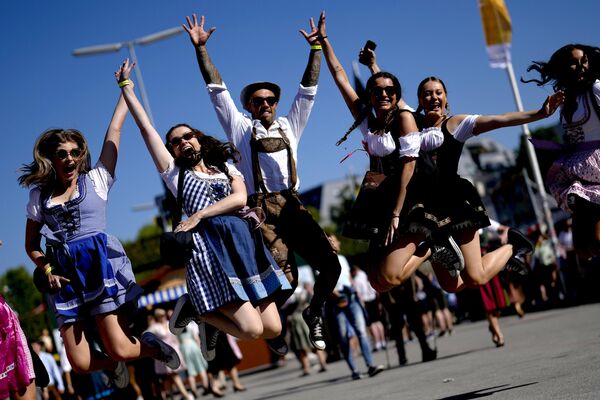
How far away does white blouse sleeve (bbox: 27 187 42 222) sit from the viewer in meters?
7.55

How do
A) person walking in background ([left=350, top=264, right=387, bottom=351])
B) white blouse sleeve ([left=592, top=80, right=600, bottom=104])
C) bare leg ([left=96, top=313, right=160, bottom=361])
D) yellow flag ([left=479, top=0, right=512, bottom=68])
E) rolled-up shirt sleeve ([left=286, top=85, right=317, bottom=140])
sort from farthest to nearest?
yellow flag ([left=479, top=0, right=512, bottom=68])
person walking in background ([left=350, top=264, right=387, bottom=351])
rolled-up shirt sleeve ([left=286, top=85, right=317, bottom=140])
white blouse sleeve ([left=592, top=80, right=600, bottom=104])
bare leg ([left=96, top=313, right=160, bottom=361])

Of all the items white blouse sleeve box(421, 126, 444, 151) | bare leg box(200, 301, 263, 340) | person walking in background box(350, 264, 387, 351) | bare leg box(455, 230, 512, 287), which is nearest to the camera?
bare leg box(200, 301, 263, 340)

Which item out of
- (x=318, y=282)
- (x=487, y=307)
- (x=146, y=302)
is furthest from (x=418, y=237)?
(x=146, y=302)

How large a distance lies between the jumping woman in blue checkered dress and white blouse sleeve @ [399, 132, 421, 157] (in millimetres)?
1344

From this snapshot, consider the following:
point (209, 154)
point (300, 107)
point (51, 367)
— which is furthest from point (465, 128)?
point (51, 367)

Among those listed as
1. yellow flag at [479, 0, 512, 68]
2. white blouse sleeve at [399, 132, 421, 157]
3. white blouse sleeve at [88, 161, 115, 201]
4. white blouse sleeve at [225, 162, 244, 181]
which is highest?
yellow flag at [479, 0, 512, 68]

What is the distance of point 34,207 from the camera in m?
7.55

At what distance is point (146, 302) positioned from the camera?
94.5 feet

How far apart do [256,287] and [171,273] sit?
24.8m

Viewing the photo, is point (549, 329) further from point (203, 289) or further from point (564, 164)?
point (203, 289)

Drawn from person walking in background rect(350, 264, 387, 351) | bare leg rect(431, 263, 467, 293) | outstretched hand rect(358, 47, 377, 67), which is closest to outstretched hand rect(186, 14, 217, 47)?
outstretched hand rect(358, 47, 377, 67)

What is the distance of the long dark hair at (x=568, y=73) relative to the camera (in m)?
7.56

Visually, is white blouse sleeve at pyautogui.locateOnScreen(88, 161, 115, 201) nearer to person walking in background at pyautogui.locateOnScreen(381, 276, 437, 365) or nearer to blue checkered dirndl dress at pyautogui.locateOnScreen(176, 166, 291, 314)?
blue checkered dirndl dress at pyautogui.locateOnScreen(176, 166, 291, 314)

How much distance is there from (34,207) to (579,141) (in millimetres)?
4555
